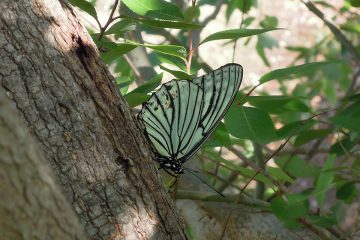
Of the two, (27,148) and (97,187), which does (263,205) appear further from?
(27,148)

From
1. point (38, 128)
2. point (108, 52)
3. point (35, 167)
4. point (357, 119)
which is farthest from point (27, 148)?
point (357, 119)

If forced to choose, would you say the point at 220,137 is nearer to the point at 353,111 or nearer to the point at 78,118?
the point at 353,111

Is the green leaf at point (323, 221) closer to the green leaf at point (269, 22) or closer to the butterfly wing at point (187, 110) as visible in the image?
the butterfly wing at point (187, 110)

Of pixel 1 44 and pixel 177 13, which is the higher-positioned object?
pixel 177 13

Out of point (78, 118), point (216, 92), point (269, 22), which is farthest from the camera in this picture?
point (269, 22)

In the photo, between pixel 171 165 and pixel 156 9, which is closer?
pixel 156 9

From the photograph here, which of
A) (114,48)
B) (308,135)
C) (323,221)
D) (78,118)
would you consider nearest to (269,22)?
(308,135)

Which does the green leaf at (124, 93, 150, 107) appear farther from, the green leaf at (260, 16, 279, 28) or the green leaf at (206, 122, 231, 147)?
the green leaf at (260, 16, 279, 28)
